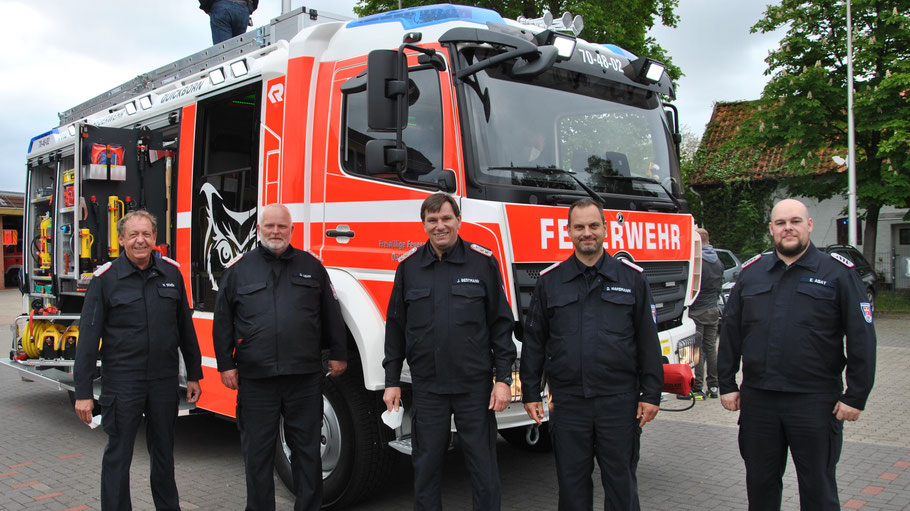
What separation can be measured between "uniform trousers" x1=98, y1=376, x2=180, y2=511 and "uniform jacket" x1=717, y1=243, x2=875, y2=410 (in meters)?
3.09

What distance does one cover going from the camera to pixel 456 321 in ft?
12.0

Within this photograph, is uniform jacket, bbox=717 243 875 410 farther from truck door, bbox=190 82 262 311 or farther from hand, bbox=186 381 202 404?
truck door, bbox=190 82 262 311

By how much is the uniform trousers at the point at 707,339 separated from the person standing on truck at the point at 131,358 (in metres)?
5.69

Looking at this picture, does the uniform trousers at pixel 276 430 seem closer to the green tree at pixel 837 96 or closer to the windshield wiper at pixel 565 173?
the windshield wiper at pixel 565 173

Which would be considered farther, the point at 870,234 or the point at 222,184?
the point at 870,234

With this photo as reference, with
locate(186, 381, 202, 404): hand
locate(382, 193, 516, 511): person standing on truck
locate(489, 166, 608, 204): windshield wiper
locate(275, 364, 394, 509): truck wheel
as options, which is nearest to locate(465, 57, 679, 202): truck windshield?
locate(489, 166, 608, 204): windshield wiper

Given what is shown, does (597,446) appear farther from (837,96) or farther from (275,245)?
(837,96)

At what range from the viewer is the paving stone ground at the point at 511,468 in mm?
4836

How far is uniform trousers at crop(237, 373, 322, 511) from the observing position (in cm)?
400

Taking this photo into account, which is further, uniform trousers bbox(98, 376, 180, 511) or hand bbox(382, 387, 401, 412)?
uniform trousers bbox(98, 376, 180, 511)

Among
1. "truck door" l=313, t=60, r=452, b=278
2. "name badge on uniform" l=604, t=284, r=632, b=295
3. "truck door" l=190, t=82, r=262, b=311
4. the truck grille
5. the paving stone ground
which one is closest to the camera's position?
"name badge on uniform" l=604, t=284, r=632, b=295

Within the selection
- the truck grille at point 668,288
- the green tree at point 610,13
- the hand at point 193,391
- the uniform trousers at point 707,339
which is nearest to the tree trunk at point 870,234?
the green tree at point 610,13

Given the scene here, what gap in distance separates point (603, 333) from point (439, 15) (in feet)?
7.00

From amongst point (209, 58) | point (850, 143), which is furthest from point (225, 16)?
point (850, 143)
